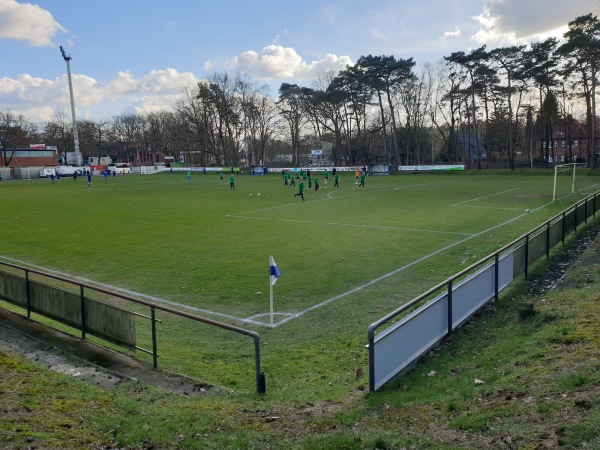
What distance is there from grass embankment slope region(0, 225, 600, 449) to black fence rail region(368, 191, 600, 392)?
0.30m

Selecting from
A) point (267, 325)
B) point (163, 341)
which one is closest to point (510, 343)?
point (267, 325)

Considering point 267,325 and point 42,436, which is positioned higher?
point 42,436

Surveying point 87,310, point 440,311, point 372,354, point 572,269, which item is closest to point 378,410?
point 372,354

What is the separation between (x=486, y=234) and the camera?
67.4 feet

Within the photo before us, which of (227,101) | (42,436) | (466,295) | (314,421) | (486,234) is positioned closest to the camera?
Result: (42,436)

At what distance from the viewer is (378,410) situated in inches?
239

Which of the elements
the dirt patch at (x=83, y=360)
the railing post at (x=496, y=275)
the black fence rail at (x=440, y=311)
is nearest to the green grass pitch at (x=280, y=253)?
the dirt patch at (x=83, y=360)

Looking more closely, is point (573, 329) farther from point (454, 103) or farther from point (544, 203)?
point (454, 103)

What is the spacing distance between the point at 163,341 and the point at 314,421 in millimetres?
5037

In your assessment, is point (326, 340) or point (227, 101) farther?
point (227, 101)

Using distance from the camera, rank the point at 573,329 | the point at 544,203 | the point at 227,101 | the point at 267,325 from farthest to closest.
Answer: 1. the point at 227,101
2. the point at 544,203
3. the point at 267,325
4. the point at 573,329

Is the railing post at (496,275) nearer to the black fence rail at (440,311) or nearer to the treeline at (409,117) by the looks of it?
the black fence rail at (440,311)

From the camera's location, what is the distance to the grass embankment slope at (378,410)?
4781 mm

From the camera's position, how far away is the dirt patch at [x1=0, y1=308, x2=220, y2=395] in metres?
7.22
